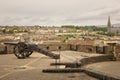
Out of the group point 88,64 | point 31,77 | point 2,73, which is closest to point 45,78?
point 31,77

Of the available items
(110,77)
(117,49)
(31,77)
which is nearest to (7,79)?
(31,77)

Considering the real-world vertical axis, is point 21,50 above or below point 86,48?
above

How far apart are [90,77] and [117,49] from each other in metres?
6.79

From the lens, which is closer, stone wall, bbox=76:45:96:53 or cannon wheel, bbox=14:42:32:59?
cannon wheel, bbox=14:42:32:59

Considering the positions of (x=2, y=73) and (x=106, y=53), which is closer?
(x=2, y=73)

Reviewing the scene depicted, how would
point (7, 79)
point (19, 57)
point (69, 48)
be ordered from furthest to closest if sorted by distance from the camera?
1. point (69, 48)
2. point (19, 57)
3. point (7, 79)

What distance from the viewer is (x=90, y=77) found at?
974 centimetres

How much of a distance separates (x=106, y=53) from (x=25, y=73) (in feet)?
25.0

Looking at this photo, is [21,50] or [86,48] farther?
[86,48]

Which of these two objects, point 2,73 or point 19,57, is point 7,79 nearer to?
point 2,73

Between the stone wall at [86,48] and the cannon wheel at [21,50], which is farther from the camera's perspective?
the stone wall at [86,48]

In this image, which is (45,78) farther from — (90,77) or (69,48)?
(69,48)

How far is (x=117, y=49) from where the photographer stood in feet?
53.0

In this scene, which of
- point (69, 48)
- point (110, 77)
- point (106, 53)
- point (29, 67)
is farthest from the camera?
point (69, 48)
